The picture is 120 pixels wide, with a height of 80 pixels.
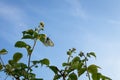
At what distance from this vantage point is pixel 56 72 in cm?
379

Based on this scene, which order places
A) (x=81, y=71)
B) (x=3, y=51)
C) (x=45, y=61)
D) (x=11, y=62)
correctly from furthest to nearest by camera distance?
(x=3, y=51), (x=11, y=62), (x=45, y=61), (x=81, y=71)

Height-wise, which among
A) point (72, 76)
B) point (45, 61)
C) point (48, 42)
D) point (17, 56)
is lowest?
point (72, 76)

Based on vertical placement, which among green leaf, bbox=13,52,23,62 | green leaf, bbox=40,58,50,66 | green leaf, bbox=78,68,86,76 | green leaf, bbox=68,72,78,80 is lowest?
green leaf, bbox=68,72,78,80

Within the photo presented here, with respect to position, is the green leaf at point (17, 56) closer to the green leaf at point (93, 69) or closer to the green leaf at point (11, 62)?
the green leaf at point (11, 62)

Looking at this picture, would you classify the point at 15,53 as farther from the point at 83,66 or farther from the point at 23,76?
the point at 83,66

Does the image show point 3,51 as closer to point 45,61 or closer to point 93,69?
point 45,61

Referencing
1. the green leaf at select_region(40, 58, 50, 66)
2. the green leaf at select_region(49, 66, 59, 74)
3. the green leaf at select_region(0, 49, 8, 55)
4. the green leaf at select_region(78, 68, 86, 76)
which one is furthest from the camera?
the green leaf at select_region(0, 49, 8, 55)

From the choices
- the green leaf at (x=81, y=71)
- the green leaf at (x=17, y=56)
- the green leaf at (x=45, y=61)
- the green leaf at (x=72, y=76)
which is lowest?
the green leaf at (x=72, y=76)

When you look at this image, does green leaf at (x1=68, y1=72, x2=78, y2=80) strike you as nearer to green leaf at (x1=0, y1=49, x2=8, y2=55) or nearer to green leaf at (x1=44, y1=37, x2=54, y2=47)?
green leaf at (x1=44, y1=37, x2=54, y2=47)

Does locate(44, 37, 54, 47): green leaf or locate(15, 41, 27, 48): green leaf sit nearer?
locate(44, 37, 54, 47): green leaf

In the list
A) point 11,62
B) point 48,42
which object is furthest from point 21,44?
point 48,42

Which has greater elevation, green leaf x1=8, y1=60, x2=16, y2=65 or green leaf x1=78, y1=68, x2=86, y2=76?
green leaf x1=8, y1=60, x2=16, y2=65

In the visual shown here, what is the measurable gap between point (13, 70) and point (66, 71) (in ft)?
2.60

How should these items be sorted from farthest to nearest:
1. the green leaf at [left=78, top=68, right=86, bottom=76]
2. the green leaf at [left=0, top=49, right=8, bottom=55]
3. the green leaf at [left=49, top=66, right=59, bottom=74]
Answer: the green leaf at [left=0, top=49, right=8, bottom=55]
the green leaf at [left=49, top=66, right=59, bottom=74]
the green leaf at [left=78, top=68, right=86, bottom=76]
